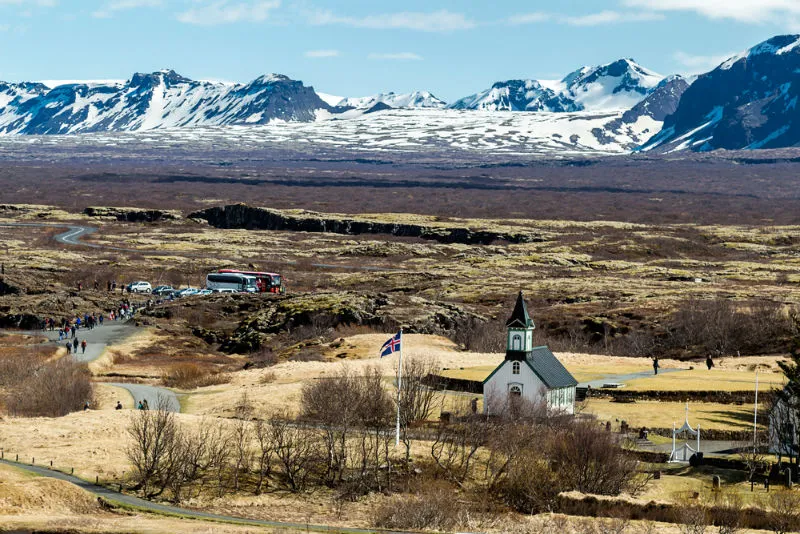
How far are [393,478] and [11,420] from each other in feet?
74.1

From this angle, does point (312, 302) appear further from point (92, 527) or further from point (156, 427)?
point (92, 527)

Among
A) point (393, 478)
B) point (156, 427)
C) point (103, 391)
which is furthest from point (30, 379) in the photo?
point (393, 478)

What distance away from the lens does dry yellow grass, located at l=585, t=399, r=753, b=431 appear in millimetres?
66812

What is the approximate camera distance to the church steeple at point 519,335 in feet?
220

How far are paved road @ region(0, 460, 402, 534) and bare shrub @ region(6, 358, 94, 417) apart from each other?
1557 cm

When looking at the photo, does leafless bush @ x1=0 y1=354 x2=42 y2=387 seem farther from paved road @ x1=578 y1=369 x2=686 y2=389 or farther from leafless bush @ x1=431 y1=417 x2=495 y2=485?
paved road @ x1=578 y1=369 x2=686 y2=389

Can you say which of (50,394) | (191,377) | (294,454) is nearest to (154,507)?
(294,454)

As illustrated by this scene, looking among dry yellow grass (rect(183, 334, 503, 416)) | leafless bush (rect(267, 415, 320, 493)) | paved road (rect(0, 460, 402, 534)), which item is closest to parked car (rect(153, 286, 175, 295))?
dry yellow grass (rect(183, 334, 503, 416))

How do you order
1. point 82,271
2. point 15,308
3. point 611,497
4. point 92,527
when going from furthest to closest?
A: point 82,271, point 15,308, point 611,497, point 92,527

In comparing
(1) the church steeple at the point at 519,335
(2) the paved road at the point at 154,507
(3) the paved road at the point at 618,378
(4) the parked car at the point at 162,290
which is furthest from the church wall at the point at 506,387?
(4) the parked car at the point at 162,290

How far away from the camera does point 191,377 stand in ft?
292

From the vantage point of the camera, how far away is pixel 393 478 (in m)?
57.1

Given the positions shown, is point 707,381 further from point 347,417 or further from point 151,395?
point 151,395

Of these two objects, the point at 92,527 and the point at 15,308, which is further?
the point at 15,308
